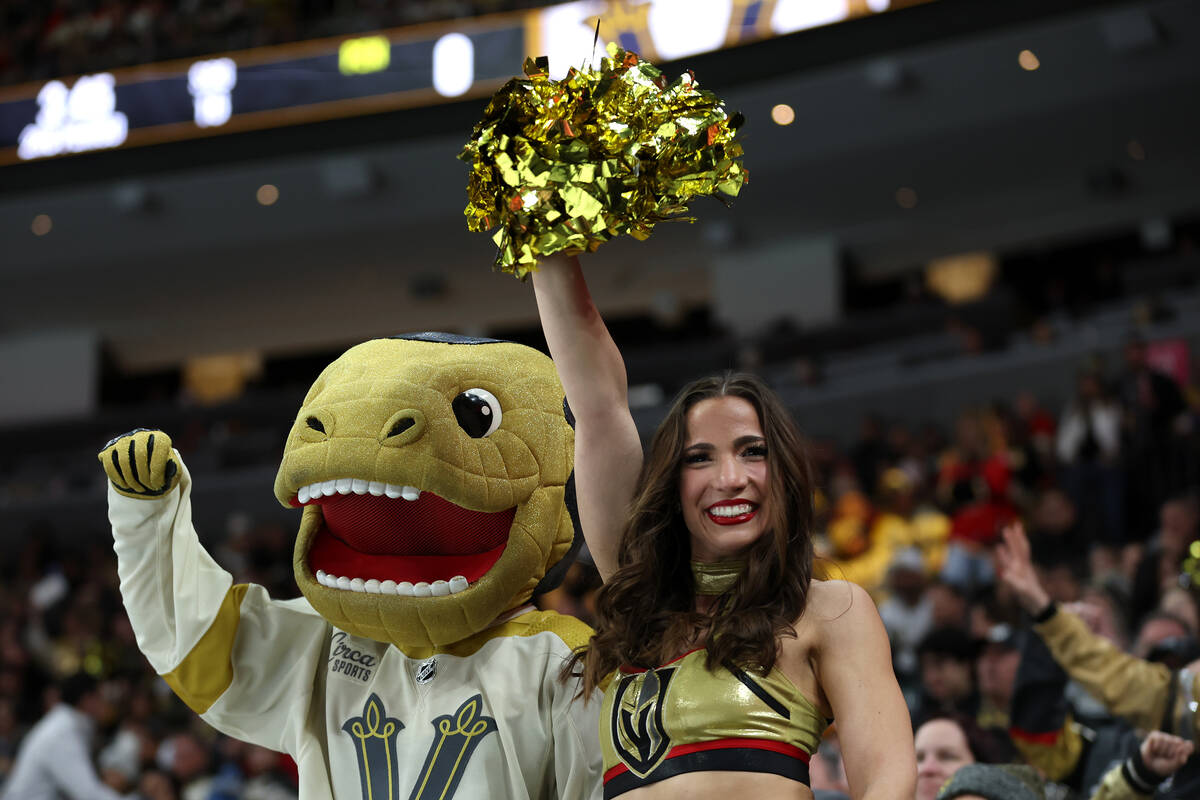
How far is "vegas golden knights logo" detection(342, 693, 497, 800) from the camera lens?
7.98 ft

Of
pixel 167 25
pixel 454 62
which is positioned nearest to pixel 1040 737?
pixel 454 62

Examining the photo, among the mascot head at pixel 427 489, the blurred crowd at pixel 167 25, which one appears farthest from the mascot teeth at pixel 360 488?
the blurred crowd at pixel 167 25

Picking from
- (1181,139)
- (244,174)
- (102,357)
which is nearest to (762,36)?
(1181,139)

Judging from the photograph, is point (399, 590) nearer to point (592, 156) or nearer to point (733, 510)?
point (733, 510)

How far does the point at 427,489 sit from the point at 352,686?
1.42 ft

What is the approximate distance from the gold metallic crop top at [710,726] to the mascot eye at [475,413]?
0.66m

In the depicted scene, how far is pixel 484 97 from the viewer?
11.4m

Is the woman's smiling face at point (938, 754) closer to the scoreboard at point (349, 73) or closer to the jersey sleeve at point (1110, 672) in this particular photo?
the jersey sleeve at point (1110, 672)

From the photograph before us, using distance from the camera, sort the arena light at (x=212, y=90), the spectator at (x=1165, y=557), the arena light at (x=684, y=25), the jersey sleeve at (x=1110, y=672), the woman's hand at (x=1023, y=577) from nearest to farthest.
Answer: the jersey sleeve at (x=1110, y=672), the woman's hand at (x=1023, y=577), the spectator at (x=1165, y=557), the arena light at (x=684, y=25), the arena light at (x=212, y=90)

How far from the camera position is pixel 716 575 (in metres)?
2.23

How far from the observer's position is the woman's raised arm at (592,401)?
2191mm

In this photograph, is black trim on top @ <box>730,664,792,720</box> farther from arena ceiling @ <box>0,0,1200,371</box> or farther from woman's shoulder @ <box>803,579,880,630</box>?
arena ceiling @ <box>0,0,1200,371</box>

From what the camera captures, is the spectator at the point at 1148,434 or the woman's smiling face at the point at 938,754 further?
the spectator at the point at 1148,434

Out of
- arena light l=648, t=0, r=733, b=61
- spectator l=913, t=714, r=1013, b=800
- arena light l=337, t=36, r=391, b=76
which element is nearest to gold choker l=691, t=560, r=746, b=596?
spectator l=913, t=714, r=1013, b=800
